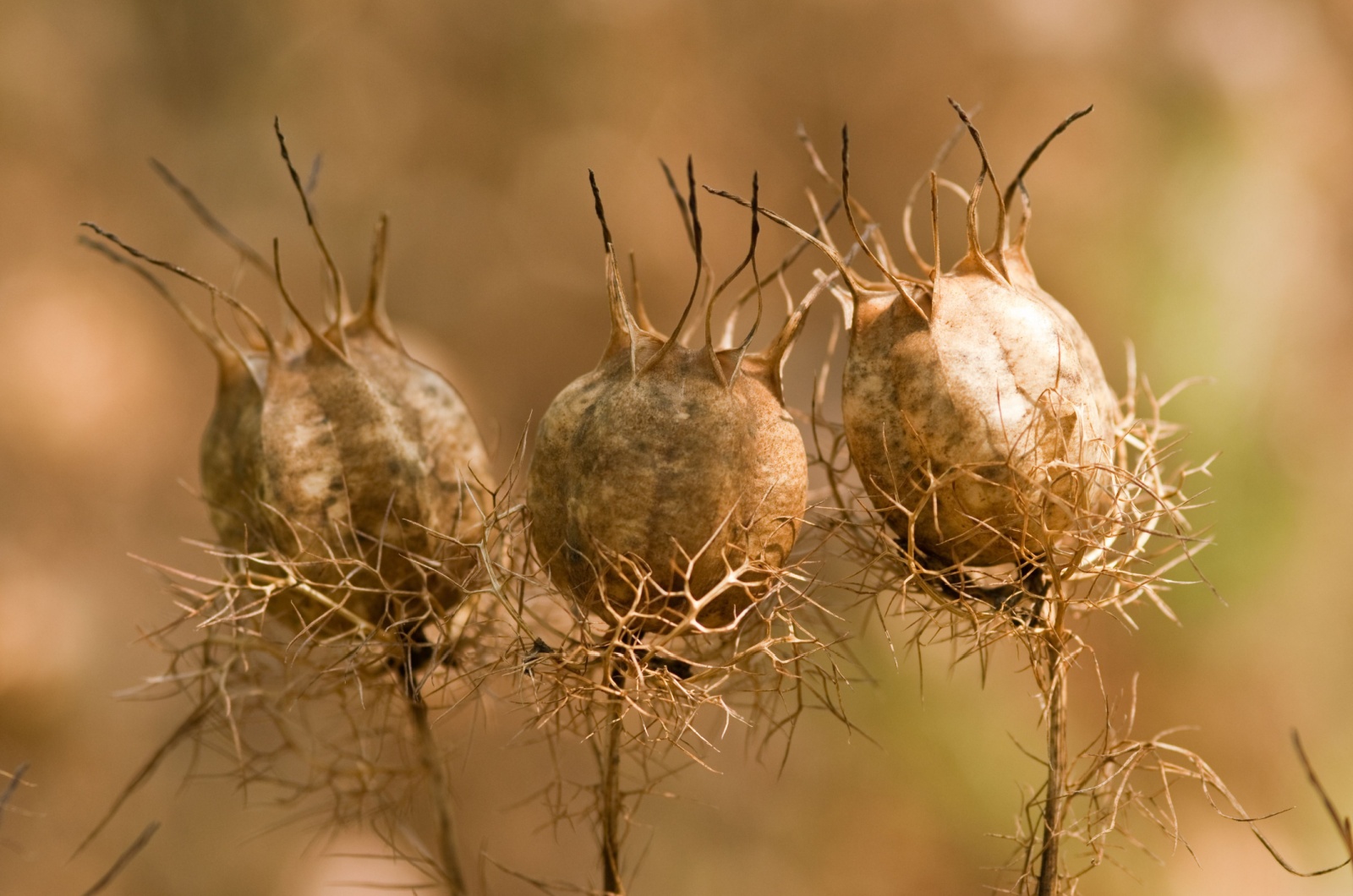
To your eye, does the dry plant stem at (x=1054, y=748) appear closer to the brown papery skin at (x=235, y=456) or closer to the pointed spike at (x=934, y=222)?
the pointed spike at (x=934, y=222)

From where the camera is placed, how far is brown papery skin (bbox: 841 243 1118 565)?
559 mm

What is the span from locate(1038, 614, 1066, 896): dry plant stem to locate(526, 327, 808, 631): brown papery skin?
159mm

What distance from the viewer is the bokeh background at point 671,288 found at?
1.53 metres

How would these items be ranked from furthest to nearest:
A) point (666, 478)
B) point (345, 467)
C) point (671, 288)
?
point (671, 288)
point (345, 467)
point (666, 478)

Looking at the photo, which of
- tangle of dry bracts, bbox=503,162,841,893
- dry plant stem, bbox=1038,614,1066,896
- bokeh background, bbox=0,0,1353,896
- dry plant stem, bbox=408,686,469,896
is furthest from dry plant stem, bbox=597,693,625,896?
bokeh background, bbox=0,0,1353,896

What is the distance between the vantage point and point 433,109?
1823 millimetres

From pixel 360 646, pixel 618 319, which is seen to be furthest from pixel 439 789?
pixel 618 319

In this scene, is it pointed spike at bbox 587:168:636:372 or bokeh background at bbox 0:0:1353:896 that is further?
bokeh background at bbox 0:0:1353:896

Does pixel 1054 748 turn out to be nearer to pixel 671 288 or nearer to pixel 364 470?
pixel 364 470

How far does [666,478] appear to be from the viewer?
55 centimetres

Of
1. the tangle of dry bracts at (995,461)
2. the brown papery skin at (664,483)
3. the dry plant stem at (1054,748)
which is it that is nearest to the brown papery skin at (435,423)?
the brown papery skin at (664,483)

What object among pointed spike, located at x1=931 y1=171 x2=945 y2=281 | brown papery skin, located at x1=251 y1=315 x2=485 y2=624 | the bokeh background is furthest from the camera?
the bokeh background

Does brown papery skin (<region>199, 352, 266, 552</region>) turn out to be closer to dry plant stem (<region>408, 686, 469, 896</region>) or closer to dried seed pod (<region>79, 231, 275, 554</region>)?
dried seed pod (<region>79, 231, 275, 554</region>)

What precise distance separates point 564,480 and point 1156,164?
1437 millimetres
